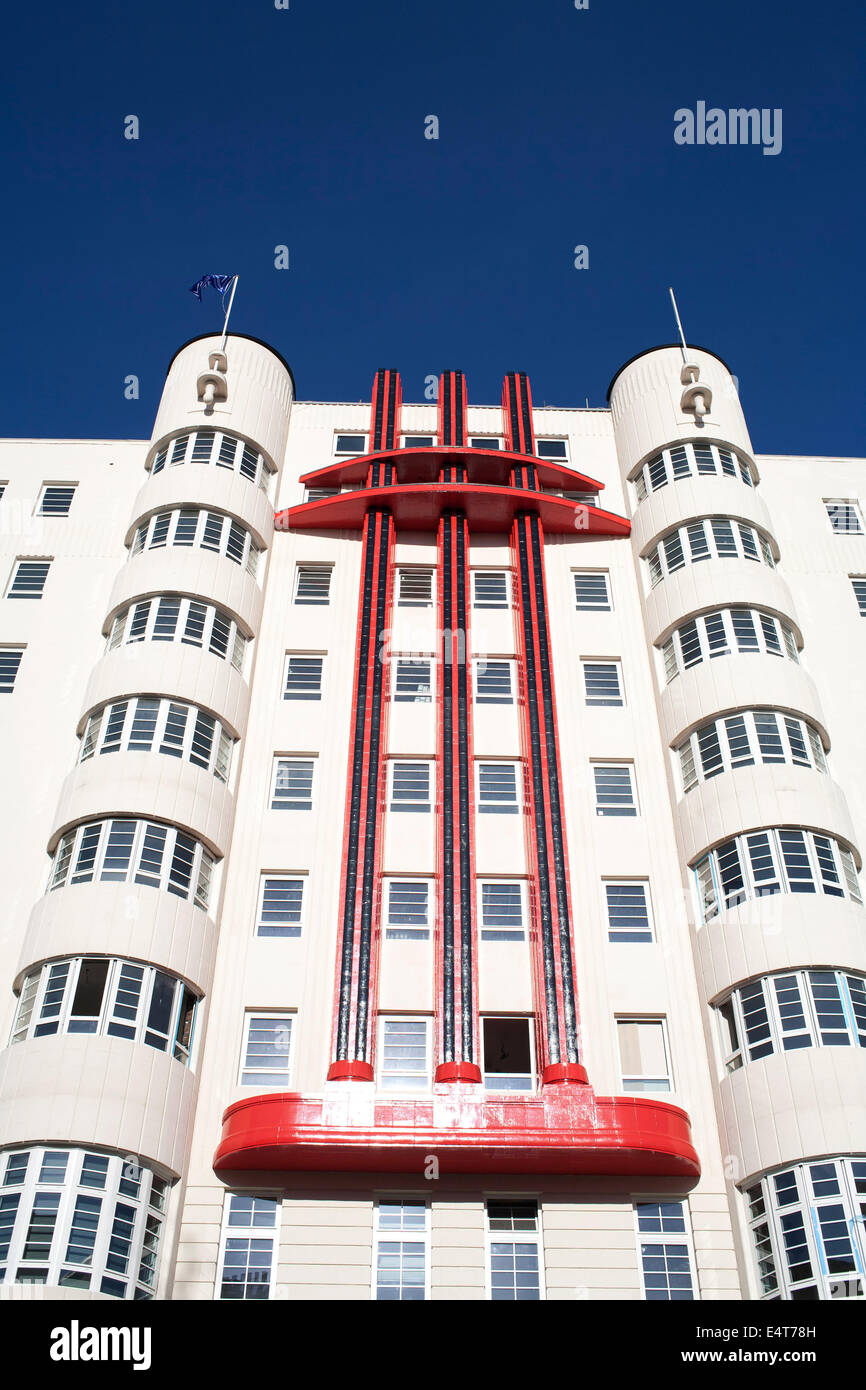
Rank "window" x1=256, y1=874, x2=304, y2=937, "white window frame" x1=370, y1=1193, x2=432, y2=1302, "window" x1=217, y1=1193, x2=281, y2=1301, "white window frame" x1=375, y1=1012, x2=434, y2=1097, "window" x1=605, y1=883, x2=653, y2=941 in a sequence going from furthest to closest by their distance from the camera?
1. "window" x1=605, y1=883, x2=653, y2=941
2. "window" x1=256, y1=874, x2=304, y2=937
3. "white window frame" x1=375, y1=1012, x2=434, y2=1097
4. "white window frame" x1=370, y1=1193, x2=432, y2=1302
5. "window" x1=217, y1=1193, x2=281, y2=1301

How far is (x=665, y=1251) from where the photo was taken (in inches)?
925

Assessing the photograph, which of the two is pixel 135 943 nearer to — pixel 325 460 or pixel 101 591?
pixel 101 591

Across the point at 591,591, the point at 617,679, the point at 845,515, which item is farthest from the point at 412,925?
the point at 845,515

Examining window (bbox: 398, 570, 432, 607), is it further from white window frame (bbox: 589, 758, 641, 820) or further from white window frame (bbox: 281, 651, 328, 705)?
white window frame (bbox: 589, 758, 641, 820)

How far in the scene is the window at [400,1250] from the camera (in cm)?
2273

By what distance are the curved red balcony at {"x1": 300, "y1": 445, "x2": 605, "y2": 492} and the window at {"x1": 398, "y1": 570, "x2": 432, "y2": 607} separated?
3405 mm

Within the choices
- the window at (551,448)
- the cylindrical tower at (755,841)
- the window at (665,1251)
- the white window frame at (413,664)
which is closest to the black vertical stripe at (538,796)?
the white window frame at (413,664)

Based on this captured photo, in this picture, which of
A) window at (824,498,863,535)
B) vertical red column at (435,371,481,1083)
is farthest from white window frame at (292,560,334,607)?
window at (824,498,863,535)

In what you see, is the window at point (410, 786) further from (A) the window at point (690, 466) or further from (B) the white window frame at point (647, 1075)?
(A) the window at point (690, 466)

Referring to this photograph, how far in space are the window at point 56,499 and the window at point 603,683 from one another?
17636 millimetres

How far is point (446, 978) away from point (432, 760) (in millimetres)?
6745

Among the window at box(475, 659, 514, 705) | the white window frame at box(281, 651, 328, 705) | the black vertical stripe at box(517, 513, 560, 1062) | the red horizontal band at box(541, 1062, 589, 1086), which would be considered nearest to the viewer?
the red horizontal band at box(541, 1062, 589, 1086)

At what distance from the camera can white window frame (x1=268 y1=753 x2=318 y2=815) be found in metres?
30.0

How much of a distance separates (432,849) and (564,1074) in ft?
22.3
